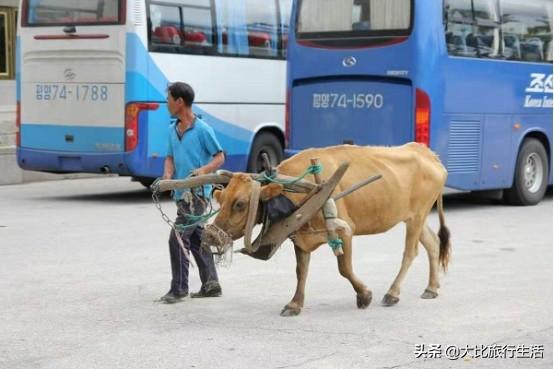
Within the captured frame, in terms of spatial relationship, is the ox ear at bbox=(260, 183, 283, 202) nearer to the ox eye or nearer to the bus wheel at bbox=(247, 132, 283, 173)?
the ox eye

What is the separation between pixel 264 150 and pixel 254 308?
9158 millimetres

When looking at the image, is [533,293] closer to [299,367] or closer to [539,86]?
[299,367]

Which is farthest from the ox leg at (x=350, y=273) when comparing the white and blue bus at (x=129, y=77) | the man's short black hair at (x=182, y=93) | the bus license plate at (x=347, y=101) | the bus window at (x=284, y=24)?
the bus window at (x=284, y=24)

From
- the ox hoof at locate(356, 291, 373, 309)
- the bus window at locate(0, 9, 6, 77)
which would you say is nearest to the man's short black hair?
the ox hoof at locate(356, 291, 373, 309)

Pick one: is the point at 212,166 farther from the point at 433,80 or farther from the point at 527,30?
the point at 527,30

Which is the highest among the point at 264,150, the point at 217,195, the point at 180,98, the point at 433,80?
the point at 433,80

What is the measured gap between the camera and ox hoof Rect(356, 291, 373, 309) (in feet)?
27.6

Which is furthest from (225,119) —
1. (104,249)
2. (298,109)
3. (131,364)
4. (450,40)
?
(131,364)

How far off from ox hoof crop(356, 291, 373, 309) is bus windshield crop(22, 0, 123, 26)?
7951mm

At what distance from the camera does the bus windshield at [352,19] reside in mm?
14484

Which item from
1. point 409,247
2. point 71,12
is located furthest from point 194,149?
point 71,12

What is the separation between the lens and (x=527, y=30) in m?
16.2

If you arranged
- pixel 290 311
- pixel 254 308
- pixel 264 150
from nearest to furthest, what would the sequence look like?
1. pixel 290 311
2. pixel 254 308
3. pixel 264 150

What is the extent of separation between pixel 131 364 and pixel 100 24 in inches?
372
